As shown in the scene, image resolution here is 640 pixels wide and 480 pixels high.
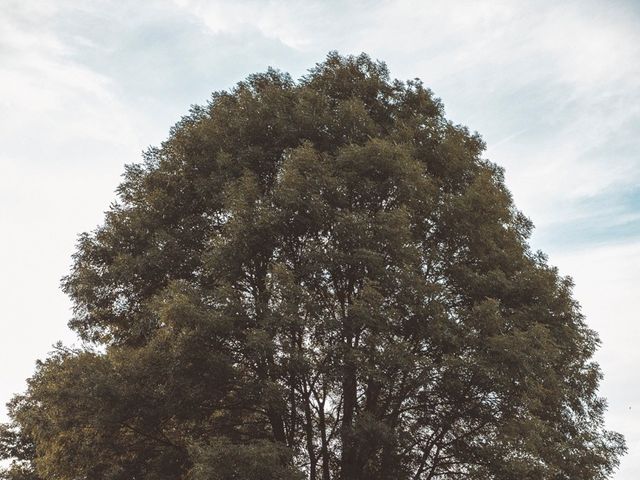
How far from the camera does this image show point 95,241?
61.7 feet

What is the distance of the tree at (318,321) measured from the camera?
14.4 metres

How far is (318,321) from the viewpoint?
14750mm

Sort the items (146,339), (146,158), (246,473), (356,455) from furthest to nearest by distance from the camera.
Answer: (146,158) < (146,339) < (356,455) < (246,473)

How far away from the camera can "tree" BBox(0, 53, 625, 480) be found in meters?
14.4

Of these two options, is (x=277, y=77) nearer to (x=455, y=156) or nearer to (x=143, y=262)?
(x=455, y=156)

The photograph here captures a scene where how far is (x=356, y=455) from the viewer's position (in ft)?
51.3

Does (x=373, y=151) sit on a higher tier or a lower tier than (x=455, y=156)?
lower

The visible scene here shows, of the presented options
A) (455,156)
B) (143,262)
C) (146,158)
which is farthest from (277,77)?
(143,262)

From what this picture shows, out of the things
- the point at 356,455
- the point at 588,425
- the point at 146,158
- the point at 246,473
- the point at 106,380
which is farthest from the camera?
the point at 146,158

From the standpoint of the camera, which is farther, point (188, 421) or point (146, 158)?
point (146, 158)

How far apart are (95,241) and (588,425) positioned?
1675cm

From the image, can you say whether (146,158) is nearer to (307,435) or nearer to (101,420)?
(101,420)

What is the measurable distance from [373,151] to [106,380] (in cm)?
915

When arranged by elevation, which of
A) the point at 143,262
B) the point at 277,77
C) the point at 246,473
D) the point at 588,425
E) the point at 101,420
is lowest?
the point at 246,473
